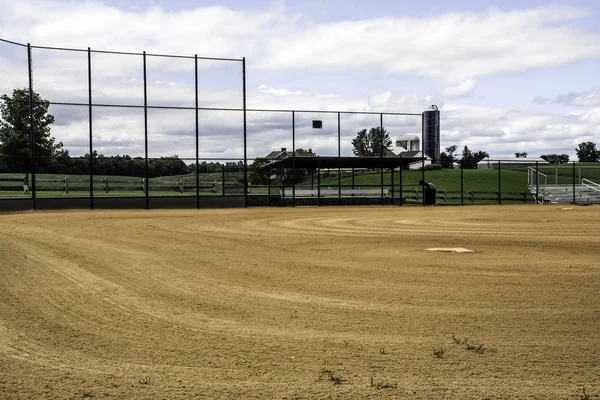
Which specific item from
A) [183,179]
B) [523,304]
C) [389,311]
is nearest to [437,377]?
[389,311]

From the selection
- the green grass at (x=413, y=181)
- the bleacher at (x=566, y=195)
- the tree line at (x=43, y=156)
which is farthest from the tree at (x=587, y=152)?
Answer: the tree line at (x=43, y=156)

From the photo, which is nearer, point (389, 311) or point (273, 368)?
point (273, 368)

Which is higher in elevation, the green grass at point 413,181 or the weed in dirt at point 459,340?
the green grass at point 413,181

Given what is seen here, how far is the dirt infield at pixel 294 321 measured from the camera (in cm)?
471

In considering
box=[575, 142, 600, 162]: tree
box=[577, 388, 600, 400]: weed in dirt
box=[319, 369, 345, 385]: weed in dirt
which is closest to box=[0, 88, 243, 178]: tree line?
box=[319, 369, 345, 385]: weed in dirt

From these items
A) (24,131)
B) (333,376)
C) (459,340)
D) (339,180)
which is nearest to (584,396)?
(459,340)

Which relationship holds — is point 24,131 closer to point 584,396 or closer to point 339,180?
point 339,180

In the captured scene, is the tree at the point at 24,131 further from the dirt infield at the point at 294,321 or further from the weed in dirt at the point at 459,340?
the weed in dirt at the point at 459,340

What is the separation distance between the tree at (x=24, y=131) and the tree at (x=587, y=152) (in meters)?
142

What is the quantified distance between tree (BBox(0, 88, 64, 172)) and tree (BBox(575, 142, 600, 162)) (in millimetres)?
141578

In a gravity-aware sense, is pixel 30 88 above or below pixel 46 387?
above

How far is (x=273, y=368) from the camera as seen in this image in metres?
5.05

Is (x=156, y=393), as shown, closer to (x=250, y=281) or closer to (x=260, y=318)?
(x=260, y=318)

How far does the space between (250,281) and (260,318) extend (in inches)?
82.5
